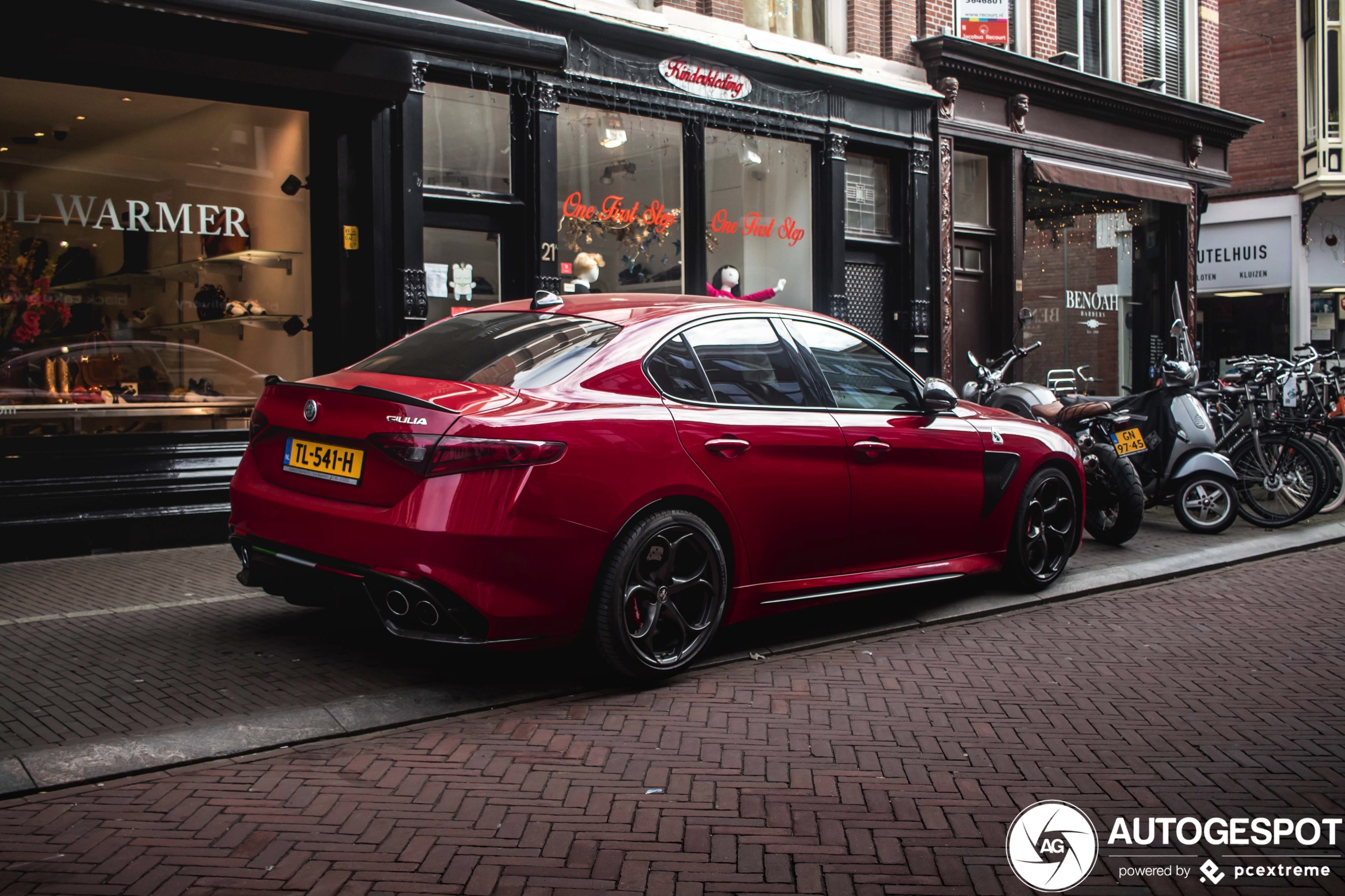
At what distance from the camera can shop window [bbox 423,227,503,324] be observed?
990cm

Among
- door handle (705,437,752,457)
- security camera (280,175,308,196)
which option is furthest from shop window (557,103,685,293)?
door handle (705,437,752,457)

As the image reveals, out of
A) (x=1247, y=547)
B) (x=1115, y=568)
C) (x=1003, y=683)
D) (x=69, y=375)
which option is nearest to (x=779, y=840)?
(x=1003, y=683)

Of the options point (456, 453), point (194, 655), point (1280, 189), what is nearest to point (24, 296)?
point (194, 655)

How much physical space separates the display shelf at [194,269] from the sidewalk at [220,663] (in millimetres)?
2260

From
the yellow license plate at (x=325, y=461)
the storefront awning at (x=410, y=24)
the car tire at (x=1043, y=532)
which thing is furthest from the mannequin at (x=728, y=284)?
the yellow license plate at (x=325, y=461)

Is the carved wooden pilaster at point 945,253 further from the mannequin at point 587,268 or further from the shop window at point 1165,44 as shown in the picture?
the mannequin at point 587,268

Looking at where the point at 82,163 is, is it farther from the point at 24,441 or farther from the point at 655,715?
the point at 655,715

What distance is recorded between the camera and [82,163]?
27.2ft

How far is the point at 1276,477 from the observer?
8.86 m

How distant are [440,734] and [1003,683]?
2.29 metres

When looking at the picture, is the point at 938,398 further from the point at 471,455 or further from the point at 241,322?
the point at 241,322

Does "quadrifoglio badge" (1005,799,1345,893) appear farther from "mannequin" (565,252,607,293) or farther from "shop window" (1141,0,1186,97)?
"shop window" (1141,0,1186,97)

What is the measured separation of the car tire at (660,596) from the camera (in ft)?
14.1

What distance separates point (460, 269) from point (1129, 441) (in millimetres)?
5741
